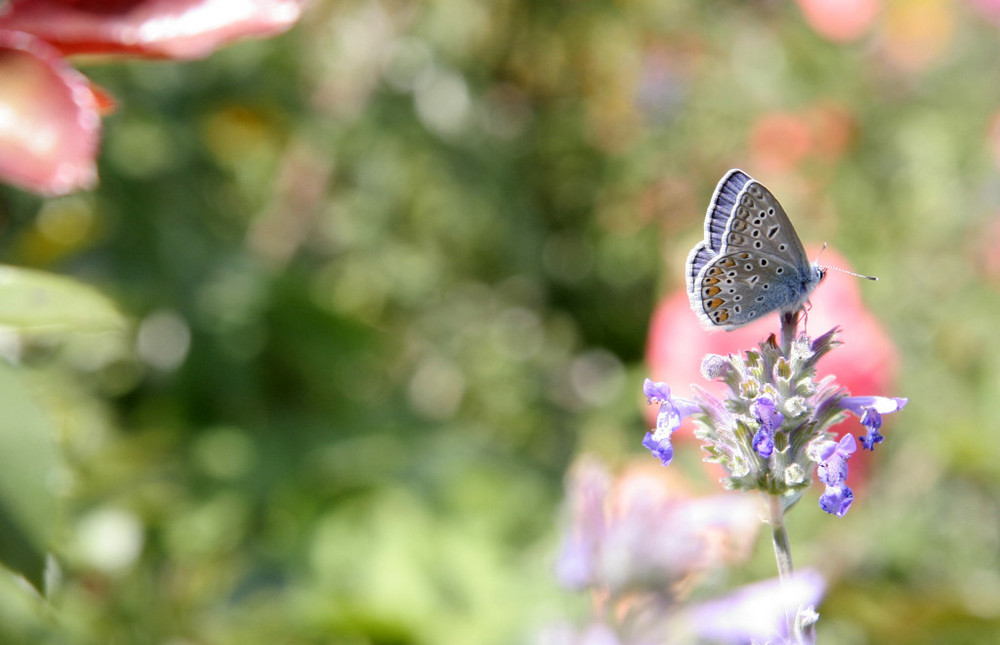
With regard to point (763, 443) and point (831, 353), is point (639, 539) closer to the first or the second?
point (763, 443)

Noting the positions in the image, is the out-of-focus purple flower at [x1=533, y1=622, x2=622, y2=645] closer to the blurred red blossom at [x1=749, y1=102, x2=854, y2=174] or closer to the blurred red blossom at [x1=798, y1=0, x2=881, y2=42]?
the blurred red blossom at [x1=749, y1=102, x2=854, y2=174]

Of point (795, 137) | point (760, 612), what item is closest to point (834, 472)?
point (760, 612)

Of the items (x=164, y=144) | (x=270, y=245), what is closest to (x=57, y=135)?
(x=164, y=144)

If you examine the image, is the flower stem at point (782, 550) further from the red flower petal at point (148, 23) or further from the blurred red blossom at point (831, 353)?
the blurred red blossom at point (831, 353)

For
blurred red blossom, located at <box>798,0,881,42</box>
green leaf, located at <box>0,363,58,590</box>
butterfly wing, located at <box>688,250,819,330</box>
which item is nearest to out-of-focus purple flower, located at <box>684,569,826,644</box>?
butterfly wing, located at <box>688,250,819,330</box>

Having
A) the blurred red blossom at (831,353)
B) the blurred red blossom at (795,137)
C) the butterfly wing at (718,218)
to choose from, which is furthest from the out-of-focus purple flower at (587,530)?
the blurred red blossom at (795,137)

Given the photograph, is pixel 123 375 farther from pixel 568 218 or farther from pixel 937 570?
pixel 937 570
